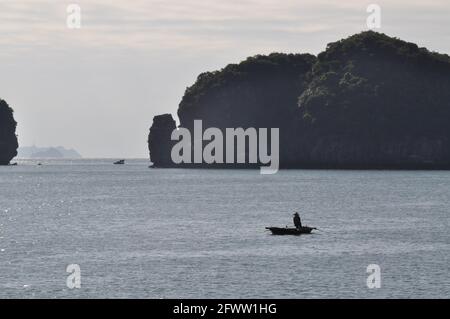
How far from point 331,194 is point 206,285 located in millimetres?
112734

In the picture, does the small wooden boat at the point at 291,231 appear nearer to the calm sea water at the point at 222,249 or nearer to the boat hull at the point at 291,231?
the boat hull at the point at 291,231

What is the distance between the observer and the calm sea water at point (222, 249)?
55844 millimetres

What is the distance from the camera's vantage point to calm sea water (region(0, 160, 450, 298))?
55.8m

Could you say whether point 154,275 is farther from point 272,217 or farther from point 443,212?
point 443,212

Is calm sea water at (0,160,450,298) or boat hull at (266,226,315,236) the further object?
boat hull at (266,226,315,236)

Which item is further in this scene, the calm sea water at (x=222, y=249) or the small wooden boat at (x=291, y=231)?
→ the small wooden boat at (x=291, y=231)

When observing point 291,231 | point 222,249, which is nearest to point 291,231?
point 291,231

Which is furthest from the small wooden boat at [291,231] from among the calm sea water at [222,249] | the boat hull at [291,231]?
the calm sea water at [222,249]

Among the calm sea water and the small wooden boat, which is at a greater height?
the small wooden boat

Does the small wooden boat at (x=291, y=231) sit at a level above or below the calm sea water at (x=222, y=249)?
above

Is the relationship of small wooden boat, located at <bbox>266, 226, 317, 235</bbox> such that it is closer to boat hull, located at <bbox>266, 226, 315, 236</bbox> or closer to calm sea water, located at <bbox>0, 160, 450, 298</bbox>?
boat hull, located at <bbox>266, 226, 315, 236</bbox>

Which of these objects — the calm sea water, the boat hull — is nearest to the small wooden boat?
the boat hull

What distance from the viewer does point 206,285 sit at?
186ft
